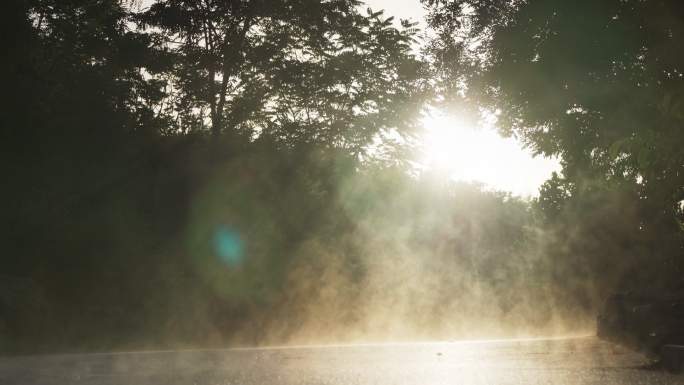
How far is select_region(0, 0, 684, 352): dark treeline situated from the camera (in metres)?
14.3

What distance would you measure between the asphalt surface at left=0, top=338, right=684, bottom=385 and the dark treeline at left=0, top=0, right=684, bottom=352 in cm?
370

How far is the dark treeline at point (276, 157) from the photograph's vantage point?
14.3 meters

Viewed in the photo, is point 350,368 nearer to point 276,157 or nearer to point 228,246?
point 228,246

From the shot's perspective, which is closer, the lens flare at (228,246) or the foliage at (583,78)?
the foliage at (583,78)

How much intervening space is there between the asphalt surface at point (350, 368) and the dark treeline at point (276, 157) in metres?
3.70

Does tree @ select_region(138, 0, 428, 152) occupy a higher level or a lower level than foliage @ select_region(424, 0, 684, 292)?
higher

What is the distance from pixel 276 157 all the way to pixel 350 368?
53.0 ft

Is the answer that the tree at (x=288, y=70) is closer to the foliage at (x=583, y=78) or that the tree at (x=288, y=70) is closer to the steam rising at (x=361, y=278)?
the steam rising at (x=361, y=278)

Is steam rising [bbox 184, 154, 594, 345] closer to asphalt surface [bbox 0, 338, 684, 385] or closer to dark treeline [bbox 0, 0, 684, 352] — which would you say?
dark treeline [bbox 0, 0, 684, 352]

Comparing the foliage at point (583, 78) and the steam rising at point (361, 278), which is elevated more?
the foliage at point (583, 78)

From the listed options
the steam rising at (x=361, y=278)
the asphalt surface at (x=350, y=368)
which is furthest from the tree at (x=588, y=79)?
the steam rising at (x=361, y=278)

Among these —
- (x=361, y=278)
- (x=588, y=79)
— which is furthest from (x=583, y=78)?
(x=361, y=278)

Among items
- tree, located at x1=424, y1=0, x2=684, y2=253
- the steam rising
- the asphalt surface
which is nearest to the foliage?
tree, located at x1=424, y1=0, x2=684, y2=253

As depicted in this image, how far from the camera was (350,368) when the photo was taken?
9742 mm
